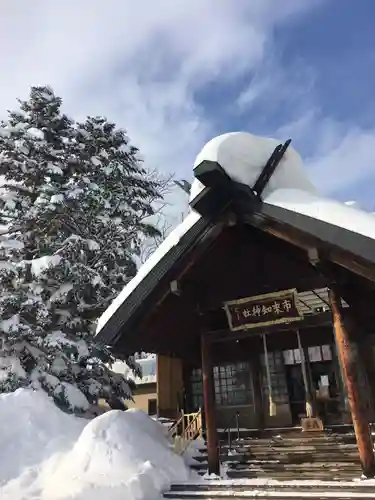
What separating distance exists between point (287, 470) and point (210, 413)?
1788 millimetres

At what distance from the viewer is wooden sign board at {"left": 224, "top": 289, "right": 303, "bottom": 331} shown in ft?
28.9

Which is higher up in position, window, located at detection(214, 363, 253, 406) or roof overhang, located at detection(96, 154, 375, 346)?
roof overhang, located at detection(96, 154, 375, 346)

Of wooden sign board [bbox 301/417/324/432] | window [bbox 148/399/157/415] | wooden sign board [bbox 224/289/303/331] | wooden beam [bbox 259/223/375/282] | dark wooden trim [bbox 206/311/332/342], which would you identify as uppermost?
wooden beam [bbox 259/223/375/282]

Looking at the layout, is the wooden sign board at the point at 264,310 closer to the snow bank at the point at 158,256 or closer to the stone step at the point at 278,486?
the snow bank at the point at 158,256

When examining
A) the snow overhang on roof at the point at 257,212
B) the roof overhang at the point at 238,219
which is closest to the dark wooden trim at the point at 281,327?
the roof overhang at the point at 238,219

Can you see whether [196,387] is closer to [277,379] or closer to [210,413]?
[277,379]

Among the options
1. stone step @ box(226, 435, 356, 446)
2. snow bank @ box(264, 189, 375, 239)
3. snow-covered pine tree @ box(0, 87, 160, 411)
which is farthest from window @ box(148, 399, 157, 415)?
Answer: snow bank @ box(264, 189, 375, 239)

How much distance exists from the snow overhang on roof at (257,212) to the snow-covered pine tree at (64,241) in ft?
20.2

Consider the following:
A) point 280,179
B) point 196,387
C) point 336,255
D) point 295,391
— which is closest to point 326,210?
point 336,255

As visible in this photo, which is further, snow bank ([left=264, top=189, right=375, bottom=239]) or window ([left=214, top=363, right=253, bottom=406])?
window ([left=214, top=363, right=253, bottom=406])

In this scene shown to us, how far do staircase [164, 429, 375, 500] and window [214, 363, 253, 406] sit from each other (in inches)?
107

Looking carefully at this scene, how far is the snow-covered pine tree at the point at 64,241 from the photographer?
46.2 ft

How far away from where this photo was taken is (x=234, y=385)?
12.9m

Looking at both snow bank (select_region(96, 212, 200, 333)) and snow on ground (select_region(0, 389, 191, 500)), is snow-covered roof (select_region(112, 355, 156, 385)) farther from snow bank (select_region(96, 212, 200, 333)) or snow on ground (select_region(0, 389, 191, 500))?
snow bank (select_region(96, 212, 200, 333))
